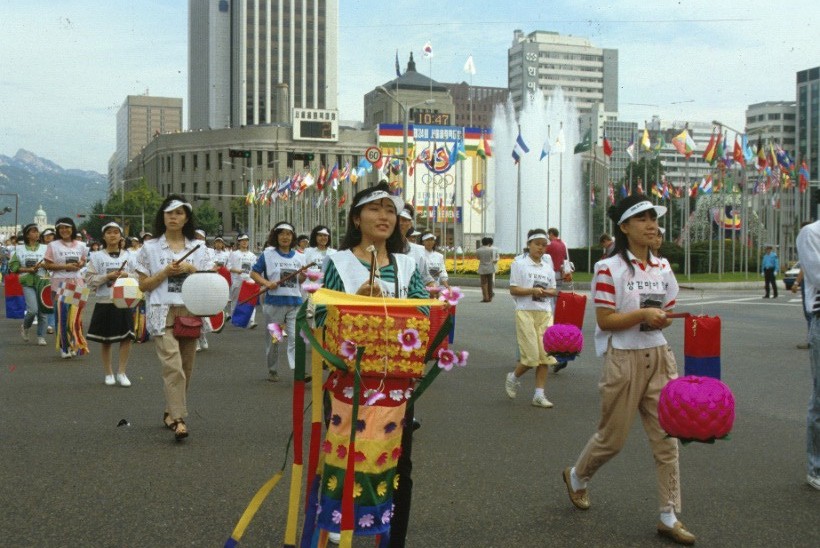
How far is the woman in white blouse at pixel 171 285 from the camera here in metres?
7.56

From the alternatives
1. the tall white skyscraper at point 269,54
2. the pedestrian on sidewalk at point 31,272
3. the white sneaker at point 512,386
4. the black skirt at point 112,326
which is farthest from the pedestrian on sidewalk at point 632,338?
the tall white skyscraper at point 269,54

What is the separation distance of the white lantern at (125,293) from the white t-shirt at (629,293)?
5.52m

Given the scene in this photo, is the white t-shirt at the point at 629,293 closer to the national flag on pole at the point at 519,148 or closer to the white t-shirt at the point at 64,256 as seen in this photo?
the white t-shirt at the point at 64,256

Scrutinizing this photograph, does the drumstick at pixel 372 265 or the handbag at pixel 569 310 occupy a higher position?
the drumstick at pixel 372 265

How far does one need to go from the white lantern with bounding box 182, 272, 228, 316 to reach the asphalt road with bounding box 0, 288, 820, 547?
3.55 feet

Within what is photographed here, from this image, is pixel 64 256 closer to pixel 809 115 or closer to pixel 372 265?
pixel 372 265

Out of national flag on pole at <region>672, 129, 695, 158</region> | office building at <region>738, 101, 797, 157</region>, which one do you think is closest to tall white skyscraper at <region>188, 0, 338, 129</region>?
office building at <region>738, 101, 797, 157</region>

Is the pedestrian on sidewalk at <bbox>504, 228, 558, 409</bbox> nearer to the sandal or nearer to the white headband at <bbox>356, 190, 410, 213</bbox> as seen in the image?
the sandal

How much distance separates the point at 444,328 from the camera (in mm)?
4270

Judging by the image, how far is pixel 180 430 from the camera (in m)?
7.41

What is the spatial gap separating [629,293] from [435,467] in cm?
207

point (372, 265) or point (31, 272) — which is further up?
point (372, 265)

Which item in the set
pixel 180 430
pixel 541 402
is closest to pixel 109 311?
pixel 180 430

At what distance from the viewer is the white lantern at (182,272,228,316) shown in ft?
20.6
